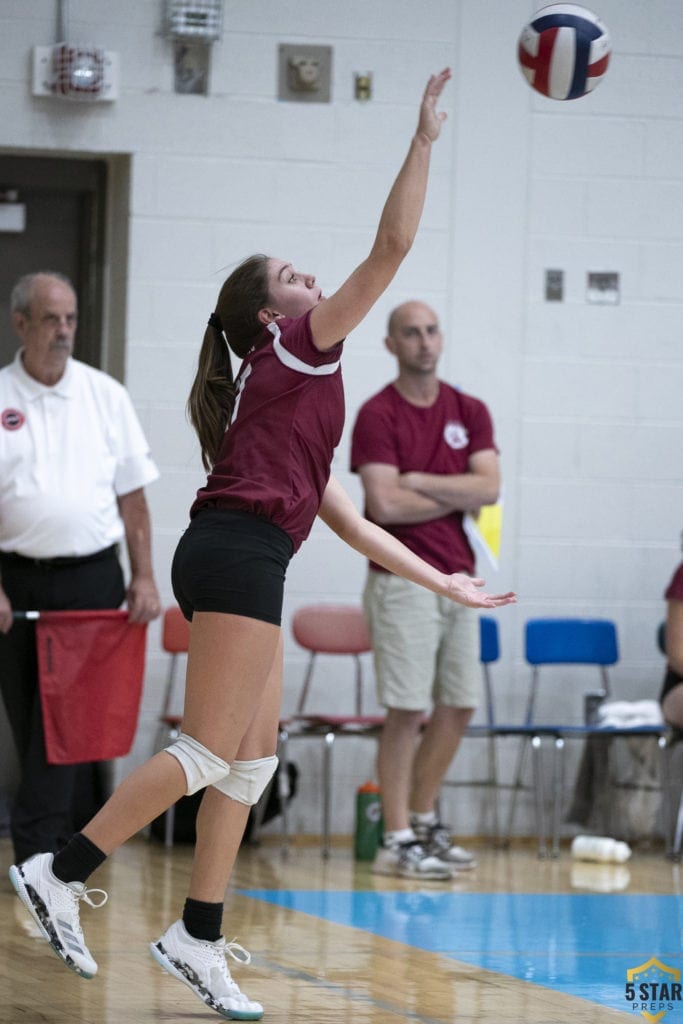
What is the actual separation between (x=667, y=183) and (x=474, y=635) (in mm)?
2479

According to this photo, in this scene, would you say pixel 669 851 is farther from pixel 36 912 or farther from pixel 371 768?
pixel 36 912

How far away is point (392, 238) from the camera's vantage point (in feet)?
9.07

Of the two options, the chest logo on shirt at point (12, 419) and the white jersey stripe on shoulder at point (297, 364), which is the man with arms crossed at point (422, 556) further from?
the white jersey stripe on shoulder at point (297, 364)

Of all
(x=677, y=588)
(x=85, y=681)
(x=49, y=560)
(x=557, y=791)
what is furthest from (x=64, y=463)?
(x=557, y=791)

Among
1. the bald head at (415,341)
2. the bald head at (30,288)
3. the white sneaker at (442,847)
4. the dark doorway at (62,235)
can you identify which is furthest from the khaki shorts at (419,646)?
the dark doorway at (62,235)

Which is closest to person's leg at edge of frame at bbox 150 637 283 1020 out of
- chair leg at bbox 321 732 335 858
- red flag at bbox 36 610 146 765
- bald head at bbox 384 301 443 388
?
red flag at bbox 36 610 146 765

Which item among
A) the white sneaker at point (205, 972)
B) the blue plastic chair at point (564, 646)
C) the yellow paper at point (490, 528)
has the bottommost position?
the white sneaker at point (205, 972)

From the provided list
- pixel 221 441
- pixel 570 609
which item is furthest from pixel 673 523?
pixel 221 441

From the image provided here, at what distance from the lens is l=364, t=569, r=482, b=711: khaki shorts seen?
5.50 m

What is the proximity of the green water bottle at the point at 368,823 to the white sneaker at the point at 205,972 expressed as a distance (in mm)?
3023

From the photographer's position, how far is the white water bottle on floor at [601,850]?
6.10 metres

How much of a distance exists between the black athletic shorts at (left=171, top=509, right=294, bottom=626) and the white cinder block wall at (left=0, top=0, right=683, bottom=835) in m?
3.54

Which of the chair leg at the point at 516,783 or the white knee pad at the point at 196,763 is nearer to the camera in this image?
the white knee pad at the point at 196,763

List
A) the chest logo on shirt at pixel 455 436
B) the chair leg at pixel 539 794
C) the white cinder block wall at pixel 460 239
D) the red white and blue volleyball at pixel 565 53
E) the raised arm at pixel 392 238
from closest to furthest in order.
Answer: the raised arm at pixel 392 238, the red white and blue volleyball at pixel 565 53, the chest logo on shirt at pixel 455 436, the chair leg at pixel 539 794, the white cinder block wall at pixel 460 239
